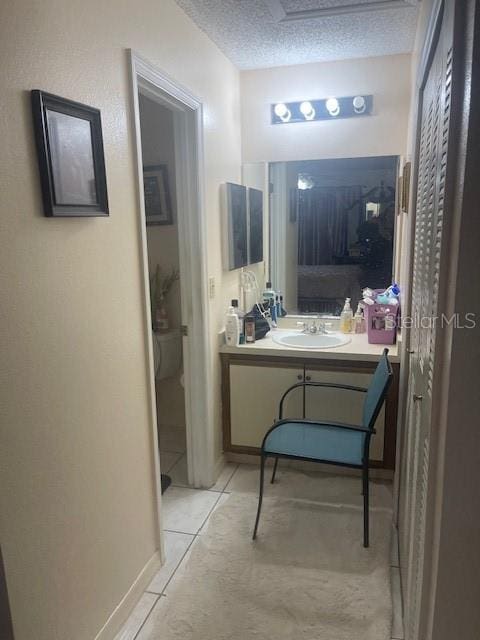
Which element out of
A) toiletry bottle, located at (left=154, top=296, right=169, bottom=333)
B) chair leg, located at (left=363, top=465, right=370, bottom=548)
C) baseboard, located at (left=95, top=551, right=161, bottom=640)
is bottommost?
baseboard, located at (left=95, top=551, right=161, bottom=640)

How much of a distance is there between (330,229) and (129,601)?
7.36ft

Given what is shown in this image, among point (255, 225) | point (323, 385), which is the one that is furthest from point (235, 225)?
point (323, 385)

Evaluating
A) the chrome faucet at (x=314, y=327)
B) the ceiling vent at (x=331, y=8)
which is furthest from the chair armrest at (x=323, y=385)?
the ceiling vent at (x=331, y=8)

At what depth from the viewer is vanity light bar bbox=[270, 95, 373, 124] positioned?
9.02 feet

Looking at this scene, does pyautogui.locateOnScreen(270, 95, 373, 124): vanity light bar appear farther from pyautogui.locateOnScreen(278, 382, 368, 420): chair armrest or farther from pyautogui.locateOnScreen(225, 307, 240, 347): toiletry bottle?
pyautogui.locateOnScreen(278, 382, 368, 420): chair armrest

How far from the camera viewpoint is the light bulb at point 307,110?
281cm

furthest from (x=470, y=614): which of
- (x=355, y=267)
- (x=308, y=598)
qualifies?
(x=355, y=267)

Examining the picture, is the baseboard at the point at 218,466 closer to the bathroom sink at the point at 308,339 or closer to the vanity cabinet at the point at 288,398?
the vanity cabinet at the point at 288,398

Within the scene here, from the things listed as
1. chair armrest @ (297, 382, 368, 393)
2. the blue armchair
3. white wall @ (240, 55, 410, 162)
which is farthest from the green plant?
the blue armchair

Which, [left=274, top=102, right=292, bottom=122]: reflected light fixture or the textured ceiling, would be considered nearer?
the textured ceiling

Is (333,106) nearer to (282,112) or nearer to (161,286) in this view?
(282,112)

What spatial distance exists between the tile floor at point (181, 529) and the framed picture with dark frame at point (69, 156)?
4.98 feet

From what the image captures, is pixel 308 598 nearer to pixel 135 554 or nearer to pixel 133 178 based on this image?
pixel 135 554

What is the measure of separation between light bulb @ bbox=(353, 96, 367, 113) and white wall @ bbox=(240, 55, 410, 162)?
0.05m
